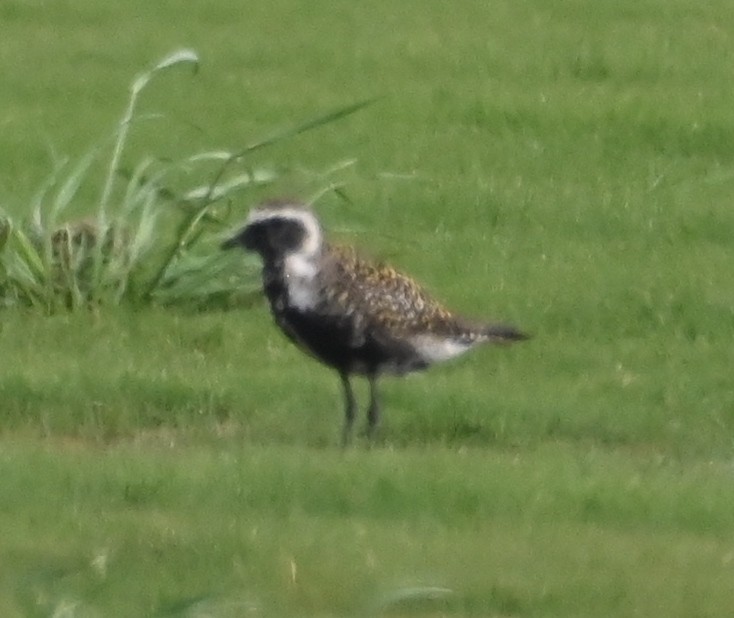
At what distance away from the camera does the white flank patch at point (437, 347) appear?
29.5 feet

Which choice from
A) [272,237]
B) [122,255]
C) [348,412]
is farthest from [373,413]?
[122,255]

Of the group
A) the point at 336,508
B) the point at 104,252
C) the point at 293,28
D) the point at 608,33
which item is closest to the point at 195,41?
the point at 293,28

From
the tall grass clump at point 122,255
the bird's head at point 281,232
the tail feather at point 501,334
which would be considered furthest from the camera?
the tall grass clump at point 122,255

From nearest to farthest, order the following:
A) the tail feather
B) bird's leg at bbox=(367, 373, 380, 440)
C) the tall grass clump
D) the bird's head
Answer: the bird's head, bird's leg at bbox=(367, 373, 380, 440), the tail feather, the tall grass clump

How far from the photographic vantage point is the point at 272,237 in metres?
8.87

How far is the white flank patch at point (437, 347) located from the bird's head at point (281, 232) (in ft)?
1.82

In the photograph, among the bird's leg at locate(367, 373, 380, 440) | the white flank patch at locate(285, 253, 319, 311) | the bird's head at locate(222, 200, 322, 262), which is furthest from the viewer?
the bird's leg at locate(367, 373, 380, 440)

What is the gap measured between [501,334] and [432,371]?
1.02m

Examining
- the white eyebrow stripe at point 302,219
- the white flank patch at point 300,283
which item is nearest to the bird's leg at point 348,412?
the white flank patch at point 300,283

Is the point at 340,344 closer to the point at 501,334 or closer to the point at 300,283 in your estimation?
the point at 300,283

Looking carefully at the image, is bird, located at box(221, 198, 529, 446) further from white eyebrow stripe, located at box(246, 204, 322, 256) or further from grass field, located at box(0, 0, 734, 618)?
grass field, located at box(0, 0, 734, 618)

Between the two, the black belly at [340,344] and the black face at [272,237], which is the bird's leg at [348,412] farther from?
the black face at [272,237]

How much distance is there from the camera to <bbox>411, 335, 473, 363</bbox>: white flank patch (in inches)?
354

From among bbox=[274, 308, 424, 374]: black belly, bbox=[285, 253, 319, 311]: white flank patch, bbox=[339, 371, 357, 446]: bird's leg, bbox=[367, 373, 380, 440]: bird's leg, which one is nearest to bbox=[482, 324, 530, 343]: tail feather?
bbox=[274, 308, 424, 374]: black belly
